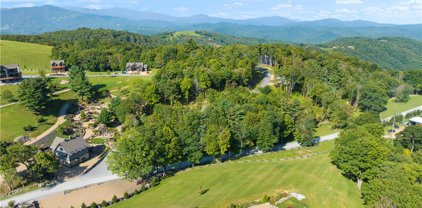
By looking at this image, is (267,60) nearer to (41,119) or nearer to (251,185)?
(41,119)

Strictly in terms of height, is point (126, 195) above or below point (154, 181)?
below

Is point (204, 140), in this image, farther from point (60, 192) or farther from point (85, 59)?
point (85, 59)

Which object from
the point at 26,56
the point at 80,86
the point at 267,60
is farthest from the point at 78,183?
the point at 26,56

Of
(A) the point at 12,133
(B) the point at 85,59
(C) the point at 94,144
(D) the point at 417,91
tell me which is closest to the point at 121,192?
(C) the point at 94,144

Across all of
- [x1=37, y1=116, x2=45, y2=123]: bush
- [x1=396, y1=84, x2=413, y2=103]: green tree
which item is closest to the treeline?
[x1=396, y1=84, x2=413, y2=103]: green tree

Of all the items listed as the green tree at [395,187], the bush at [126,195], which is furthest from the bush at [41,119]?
the green tree at [395,187]

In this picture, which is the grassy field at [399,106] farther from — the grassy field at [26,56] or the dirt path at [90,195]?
the grassy field at [26,56]
